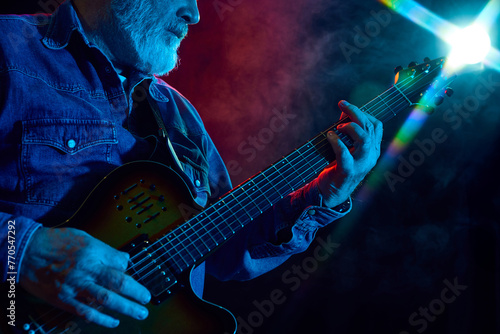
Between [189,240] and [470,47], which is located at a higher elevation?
[470,47]

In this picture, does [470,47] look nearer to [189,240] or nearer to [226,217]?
[226,217]

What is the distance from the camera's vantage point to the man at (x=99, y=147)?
877 millimetres

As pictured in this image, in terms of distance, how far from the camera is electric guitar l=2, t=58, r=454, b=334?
980 mm

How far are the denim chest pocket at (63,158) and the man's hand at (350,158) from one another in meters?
1.00

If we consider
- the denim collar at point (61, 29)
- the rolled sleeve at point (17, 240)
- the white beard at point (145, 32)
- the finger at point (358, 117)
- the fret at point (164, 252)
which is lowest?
the rolled sleeve at point (17, 240)

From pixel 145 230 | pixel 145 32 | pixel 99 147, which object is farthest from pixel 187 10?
pixel 145 230

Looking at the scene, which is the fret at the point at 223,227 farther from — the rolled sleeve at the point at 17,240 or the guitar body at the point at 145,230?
the rolled sleeve at the point at 17,240

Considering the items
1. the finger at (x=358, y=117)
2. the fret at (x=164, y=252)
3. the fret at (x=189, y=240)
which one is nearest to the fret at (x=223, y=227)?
the fret at (x=189, y=240)

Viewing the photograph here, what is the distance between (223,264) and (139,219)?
0.62 m

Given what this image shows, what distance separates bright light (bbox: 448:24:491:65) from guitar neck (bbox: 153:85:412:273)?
1.08 feet

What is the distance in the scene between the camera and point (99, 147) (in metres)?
1.33

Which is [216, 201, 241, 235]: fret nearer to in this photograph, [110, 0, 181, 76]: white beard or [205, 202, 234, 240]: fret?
[205, 202, 234, 240]: fret

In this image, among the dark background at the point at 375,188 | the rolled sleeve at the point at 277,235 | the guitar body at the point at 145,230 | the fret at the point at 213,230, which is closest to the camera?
the guitar body at the point at 145,230

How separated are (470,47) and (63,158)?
200 centimetres
